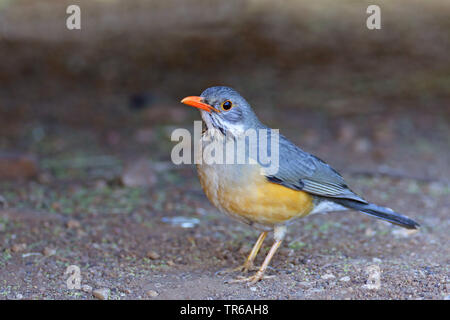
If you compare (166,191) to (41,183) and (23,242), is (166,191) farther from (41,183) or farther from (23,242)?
(23,242)

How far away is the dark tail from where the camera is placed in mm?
6695

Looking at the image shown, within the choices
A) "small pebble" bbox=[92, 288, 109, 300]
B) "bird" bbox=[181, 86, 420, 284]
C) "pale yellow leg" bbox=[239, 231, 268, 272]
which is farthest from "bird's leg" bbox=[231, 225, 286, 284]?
"small pebble" bbox=[92, 288, 109, 300]

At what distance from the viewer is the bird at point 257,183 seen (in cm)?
598

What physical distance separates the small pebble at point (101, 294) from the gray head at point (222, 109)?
197 centimetres

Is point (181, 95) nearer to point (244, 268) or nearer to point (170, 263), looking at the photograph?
point (170, 263)

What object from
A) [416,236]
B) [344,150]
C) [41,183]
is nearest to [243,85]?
[344,150]

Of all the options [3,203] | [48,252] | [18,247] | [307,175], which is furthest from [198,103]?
[3,203]

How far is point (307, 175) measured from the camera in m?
6.56

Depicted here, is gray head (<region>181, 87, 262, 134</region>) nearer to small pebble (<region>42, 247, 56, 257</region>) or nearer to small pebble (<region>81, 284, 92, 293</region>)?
small pebble (<region>81, 284, 92, 293</region>)

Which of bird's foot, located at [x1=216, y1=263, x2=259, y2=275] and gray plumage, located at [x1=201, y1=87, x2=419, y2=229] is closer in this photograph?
gray plumage, located at [x1=201, y1=87, x2=419, y2=229]

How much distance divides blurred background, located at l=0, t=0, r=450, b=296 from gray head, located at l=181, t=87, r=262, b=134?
5.25 feet

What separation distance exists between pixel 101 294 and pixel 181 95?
308 inches

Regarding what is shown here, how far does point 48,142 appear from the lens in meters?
11.1

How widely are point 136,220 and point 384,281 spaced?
3.44 meters
